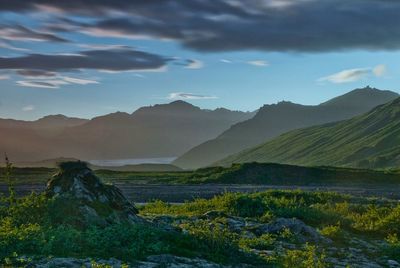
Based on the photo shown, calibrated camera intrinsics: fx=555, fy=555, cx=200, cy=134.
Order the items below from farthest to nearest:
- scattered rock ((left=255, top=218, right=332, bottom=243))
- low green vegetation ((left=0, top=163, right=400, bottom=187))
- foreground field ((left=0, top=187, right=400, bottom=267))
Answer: low green vegetation ((left=0, top=163, right=400, bottom=187))
scattered rock ((left=255, top=218, right=332, bottom=243))
foreground field ((left=0, top=187, right=400, bottom=267))

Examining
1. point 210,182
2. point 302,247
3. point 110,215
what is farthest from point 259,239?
point 210,182

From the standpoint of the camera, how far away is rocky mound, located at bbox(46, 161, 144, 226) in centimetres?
1852

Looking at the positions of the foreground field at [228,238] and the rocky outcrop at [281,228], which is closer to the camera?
the foreground field at [228,238]

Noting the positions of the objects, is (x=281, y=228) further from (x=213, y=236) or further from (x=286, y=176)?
(x=286, y=176)

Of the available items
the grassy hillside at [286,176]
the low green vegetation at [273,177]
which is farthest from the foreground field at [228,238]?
the grassy hillside at [286,176]

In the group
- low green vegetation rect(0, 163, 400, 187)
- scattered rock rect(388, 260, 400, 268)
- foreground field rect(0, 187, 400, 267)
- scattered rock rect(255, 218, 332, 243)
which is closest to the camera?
foreground field rect(0, 187, 400, 267)

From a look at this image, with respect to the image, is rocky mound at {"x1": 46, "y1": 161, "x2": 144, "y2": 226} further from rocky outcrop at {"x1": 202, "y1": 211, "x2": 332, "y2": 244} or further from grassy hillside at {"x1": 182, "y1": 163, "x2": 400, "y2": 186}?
grassy hillside at {"x1": 182, "y1": 163, "x2": 400, "y2": 186}

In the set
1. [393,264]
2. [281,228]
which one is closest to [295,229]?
[281,228]

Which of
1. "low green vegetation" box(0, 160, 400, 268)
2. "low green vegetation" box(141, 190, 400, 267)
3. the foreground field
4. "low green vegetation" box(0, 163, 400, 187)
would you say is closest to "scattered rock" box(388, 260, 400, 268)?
the foreground field

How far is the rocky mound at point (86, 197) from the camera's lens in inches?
729

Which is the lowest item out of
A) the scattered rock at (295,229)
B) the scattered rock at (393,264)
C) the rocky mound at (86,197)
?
the scattered rock at (393,264)

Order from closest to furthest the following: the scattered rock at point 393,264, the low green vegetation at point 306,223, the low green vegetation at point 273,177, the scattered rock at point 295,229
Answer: the scattered rock at point 393,264
the low green vegetation at point 306,223
the scattered rock at point 295,229
the low green vegetation at point 273,177

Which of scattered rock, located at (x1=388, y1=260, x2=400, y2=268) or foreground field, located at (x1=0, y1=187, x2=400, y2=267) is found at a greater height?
foreground field, located at (x1=0, y1=187, x2=400, y2=267)

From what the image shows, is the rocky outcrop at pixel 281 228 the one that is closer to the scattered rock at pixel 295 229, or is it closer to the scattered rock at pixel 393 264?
the scattered rock at pixel 295 229
